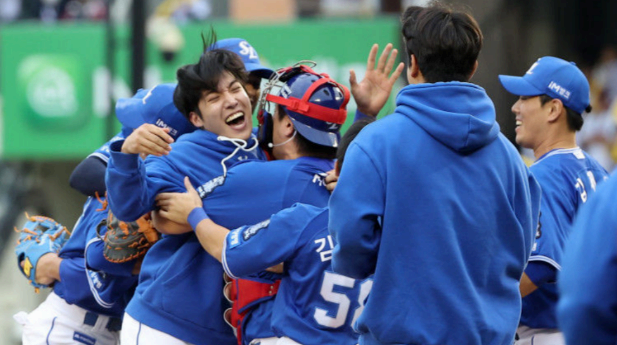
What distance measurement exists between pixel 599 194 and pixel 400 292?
1.01 meters

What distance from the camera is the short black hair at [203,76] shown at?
3.99 metres

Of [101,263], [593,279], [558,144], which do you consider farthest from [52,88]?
[593,279]

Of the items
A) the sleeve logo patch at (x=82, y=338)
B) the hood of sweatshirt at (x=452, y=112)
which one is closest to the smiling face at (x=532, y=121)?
the hood of sweatshirt at (x=452, y=112)

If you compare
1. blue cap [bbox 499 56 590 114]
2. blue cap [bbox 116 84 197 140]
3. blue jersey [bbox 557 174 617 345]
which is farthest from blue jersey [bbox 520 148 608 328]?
blue jersey [bbox 557 174 617 345]

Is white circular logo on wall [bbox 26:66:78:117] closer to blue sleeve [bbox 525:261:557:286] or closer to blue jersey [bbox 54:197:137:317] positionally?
blue jersey [bbox 54:197:137:317]

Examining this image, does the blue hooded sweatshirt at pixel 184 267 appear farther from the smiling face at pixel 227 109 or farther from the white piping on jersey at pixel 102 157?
the white piping on jersey at pixel 102 157

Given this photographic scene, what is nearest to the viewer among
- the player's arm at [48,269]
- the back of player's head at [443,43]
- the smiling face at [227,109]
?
the back of player's head at [443,43]

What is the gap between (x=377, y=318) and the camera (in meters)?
3.01

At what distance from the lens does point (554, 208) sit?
4.25 meters

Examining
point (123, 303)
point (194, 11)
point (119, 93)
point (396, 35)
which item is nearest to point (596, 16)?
point (396, 35)

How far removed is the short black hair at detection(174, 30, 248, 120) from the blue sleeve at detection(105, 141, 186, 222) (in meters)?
0.38

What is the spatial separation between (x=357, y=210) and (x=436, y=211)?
237mm

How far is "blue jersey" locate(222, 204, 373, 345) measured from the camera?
346 cm

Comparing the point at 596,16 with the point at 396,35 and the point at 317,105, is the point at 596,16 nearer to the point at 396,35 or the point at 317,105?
the point at 396,35
